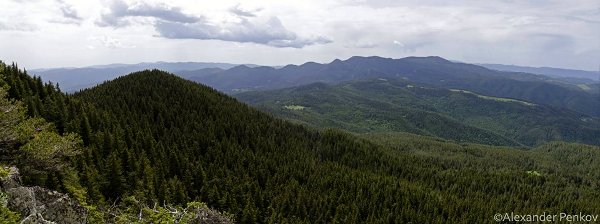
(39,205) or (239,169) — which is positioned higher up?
(39,205)

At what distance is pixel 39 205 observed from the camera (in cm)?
2222

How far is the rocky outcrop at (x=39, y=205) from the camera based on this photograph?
→ 20.4 meters

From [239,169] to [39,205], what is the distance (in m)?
75.8

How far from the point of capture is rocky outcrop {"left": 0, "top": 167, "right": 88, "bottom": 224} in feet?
67.0

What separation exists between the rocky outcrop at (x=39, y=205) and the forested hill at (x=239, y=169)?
17.4 feet

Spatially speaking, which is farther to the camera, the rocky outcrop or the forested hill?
the forested hill

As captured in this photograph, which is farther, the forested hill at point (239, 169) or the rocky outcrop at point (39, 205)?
the forested hill at point (239, 169)

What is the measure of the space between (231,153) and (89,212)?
80188 mm

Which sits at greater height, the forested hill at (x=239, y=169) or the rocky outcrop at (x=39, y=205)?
the rocky outcrop at (x=39, y=205)

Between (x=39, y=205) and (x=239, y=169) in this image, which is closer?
(x=39, y=205)

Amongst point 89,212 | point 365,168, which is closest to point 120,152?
point 89,212

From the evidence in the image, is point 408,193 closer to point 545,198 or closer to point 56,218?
point 545,198

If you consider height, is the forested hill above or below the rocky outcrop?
below

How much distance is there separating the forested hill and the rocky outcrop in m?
5.29
